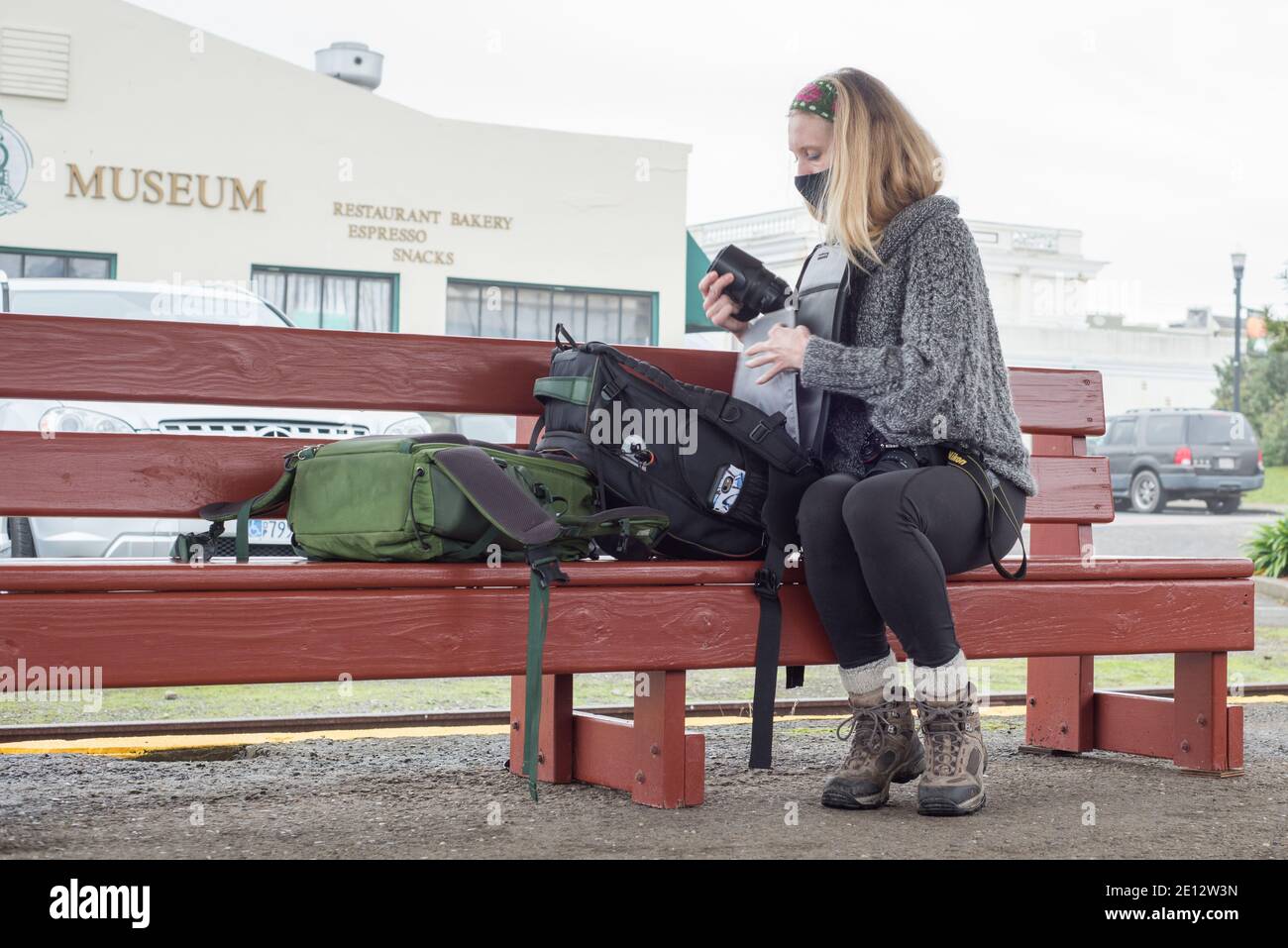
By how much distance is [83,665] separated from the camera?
8.55ft

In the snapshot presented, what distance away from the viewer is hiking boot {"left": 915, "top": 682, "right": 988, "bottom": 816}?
3.13m

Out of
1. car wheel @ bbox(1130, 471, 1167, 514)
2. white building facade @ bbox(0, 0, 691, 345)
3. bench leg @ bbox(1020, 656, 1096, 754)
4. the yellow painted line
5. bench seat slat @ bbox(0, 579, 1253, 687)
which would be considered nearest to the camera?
bench seat slat @ bbox(0, 579, 1253, 687)

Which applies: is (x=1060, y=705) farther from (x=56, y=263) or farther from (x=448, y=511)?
(x=56, y=263)

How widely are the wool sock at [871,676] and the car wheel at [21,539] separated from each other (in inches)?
166

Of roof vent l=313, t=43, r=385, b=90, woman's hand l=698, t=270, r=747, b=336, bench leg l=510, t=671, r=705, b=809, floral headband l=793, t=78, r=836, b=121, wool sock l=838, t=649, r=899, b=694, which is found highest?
roof vent l=313, t=43, r=385, b=90

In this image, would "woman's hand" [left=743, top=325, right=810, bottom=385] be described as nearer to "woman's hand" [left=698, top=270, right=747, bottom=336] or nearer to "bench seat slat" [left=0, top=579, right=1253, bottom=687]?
"woman's hand" [left=698, top=270, right=747, bottom=336]

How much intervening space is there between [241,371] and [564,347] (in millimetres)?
720

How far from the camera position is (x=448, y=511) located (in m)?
2.89

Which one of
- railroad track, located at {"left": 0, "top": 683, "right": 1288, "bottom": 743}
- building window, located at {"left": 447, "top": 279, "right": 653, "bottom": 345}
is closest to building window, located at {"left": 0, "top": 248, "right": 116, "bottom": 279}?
building window, located at {"left": 447, "top": 279, "right": 653, "bottom": 345}

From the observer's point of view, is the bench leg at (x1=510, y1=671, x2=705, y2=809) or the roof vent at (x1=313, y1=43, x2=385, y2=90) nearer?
the bench leg at (x1=510, y1=671, x2=705, y2=809)

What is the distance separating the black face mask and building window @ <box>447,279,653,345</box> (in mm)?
19064

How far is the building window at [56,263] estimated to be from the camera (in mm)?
19844
